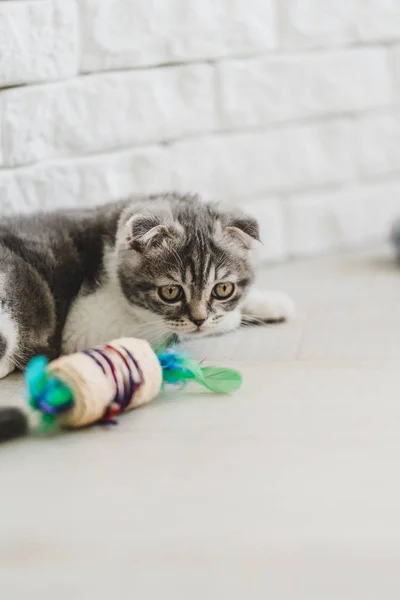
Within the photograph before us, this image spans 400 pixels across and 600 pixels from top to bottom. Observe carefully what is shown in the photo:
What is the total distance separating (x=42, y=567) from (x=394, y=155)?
71.2 inches

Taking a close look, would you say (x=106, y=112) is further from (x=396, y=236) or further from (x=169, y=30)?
(x=396, y=236)

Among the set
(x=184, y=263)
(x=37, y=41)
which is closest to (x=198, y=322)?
(x=184, y=263)

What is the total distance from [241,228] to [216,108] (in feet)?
2.11

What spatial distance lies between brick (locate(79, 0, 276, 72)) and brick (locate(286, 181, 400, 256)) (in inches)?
16.5

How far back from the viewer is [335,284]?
1.99 meters

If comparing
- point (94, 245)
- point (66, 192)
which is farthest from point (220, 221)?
point (66, 192)

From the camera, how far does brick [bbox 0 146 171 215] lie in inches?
66.8

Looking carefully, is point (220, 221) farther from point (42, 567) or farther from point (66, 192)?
point (42, 567)

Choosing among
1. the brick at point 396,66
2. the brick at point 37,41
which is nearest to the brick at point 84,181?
the brick at point 37,41

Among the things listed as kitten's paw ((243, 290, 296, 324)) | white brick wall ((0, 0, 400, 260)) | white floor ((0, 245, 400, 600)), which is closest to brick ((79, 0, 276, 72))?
white brick wall ((0, 0, 400, 260))

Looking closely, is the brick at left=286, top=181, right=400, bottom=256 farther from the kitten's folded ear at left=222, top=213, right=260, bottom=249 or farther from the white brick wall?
the kitten's folded ear at left=222, top=213, right=260, bottom=249

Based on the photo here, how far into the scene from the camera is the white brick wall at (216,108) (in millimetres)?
1693

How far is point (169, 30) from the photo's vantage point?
1.88 metres

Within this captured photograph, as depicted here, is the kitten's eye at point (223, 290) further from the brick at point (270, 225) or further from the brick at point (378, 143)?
the brick at point (378, 143)
